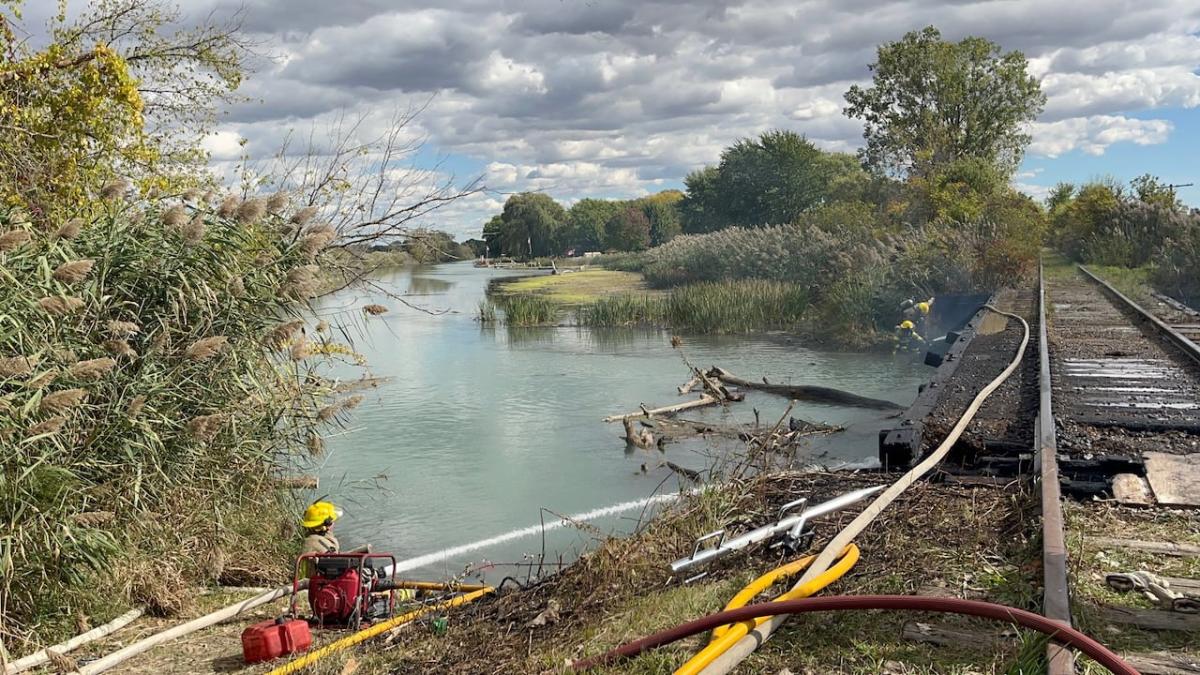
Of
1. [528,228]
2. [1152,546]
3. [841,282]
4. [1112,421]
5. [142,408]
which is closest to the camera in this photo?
[1152,546]

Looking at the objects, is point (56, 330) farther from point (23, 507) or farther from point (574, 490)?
point (574, 490)

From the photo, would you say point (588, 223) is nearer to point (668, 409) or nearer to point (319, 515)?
point (668, 409)

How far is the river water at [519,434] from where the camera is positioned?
10.8 meters

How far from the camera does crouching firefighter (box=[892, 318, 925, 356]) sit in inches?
971

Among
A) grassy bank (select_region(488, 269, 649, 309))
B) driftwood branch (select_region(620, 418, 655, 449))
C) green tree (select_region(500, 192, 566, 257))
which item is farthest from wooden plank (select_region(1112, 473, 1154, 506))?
green tree (select_region(500, 192, 566, 257))

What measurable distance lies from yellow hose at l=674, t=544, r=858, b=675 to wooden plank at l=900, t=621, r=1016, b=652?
50 cm

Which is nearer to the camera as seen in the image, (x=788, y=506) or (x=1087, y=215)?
(x=788, y=506)

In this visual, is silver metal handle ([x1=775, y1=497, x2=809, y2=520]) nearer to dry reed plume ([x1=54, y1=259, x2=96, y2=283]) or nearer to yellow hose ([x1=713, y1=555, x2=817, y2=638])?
yellow hose ([x1=713, y1=555, x2=817, y2=638])

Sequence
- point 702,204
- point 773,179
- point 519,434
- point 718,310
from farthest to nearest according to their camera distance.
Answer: point 702,204 → point 773,179 → point 718,310 → point 519,434

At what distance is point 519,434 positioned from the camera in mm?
15914

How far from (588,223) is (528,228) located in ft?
168

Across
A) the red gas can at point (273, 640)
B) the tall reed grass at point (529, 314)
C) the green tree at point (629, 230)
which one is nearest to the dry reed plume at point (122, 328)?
the red gas can at point (273, 640)

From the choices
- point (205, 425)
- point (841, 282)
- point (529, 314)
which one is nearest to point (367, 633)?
point (205, 425)

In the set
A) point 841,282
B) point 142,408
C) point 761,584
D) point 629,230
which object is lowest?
point 761,584
